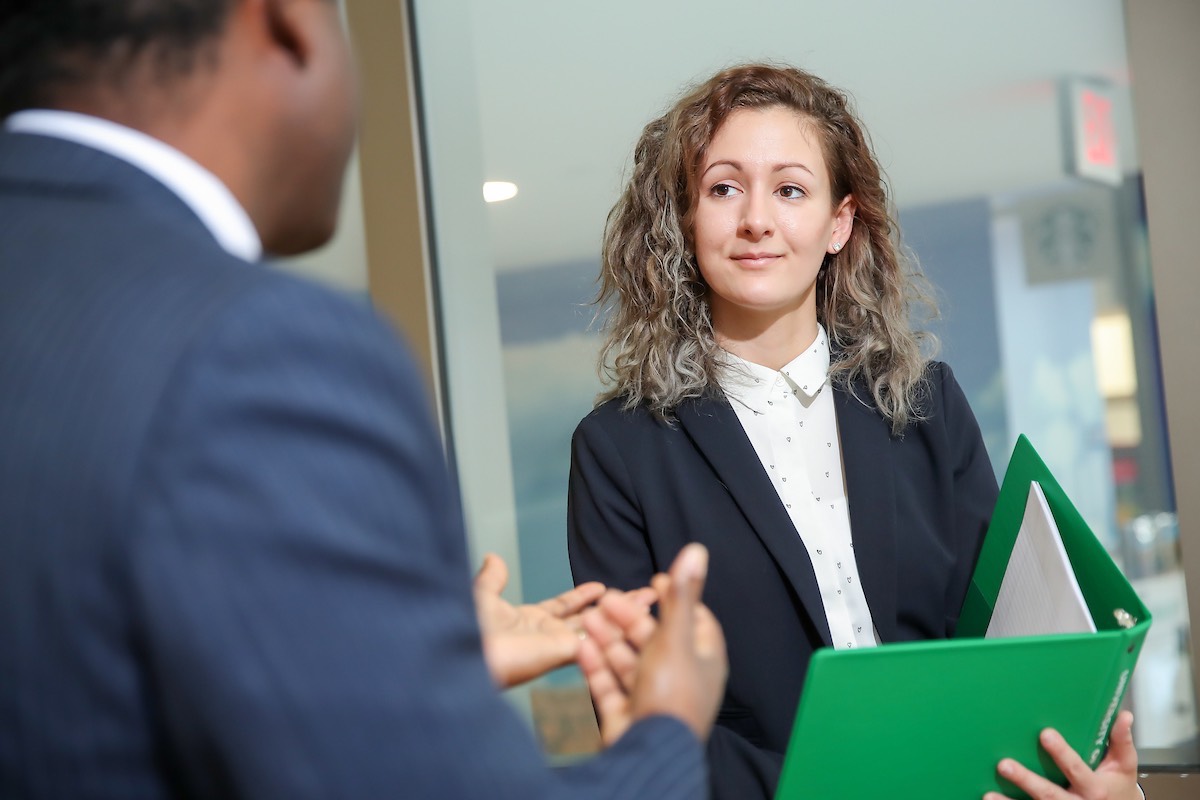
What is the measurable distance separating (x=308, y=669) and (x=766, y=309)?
1.28 meters

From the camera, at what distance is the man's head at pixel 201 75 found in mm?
594

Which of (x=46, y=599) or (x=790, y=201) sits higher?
(x=790, y=201)

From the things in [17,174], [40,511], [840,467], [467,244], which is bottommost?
[840,467]

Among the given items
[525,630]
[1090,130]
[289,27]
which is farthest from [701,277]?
[289,27]

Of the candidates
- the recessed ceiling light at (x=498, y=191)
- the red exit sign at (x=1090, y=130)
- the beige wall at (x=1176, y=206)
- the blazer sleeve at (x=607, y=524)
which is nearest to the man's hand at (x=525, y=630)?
the blazer sleeve at (x=607, y=524)

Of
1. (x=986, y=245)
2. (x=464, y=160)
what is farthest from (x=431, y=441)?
(x=464, y=160)

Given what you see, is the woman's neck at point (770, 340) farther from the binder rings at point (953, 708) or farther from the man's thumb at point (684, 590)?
the man's thumb at point (684, 590)

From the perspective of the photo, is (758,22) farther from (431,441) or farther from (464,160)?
(431,441)

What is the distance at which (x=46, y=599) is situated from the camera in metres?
0.50

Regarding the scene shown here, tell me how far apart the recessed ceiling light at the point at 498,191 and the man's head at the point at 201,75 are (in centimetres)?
255

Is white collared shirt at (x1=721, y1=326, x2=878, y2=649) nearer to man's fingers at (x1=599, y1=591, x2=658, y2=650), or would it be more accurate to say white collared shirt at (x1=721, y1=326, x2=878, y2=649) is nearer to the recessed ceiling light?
man's fingers at (x1=599, y1=591, x2=658, y2=650)

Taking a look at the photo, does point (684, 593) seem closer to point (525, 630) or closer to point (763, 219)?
point (525, 630)

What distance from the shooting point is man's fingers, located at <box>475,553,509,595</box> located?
3.23ft

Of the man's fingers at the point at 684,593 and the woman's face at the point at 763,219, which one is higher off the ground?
the woman's face at the point at 763,219
